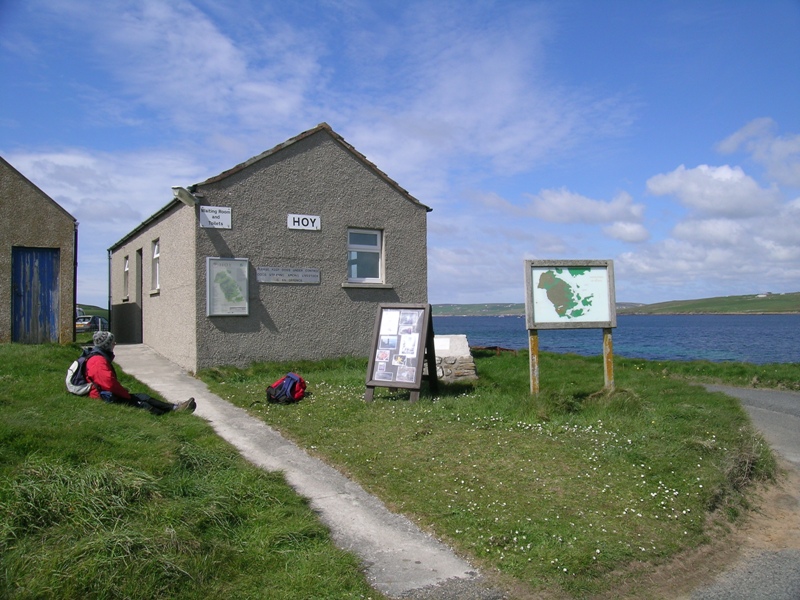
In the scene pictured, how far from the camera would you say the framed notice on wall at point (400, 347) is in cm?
1061

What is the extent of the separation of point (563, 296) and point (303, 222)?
6.34m

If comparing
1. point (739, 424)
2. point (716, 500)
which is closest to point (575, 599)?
point (716, 500)

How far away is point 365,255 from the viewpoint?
52.5 feet

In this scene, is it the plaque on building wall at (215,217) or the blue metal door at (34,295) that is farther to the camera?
the blue metal door at (34,295)

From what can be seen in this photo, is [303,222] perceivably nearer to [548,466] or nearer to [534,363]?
[534,363]

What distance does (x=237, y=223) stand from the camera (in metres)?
14.0

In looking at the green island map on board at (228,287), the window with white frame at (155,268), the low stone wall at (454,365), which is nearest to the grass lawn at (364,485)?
the low stone wall at (454,365)

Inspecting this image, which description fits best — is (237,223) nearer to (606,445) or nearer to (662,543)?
(606,445)

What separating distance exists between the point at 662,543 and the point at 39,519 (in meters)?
4.75

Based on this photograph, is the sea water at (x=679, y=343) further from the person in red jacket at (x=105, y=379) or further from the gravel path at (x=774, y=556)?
the person in red jacket at (x=105, y=379)

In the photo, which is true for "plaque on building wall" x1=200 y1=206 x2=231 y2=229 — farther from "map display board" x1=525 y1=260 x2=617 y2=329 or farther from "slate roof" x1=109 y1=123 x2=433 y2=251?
"map display board" x1=525 y1=260 x2=617 y2=329

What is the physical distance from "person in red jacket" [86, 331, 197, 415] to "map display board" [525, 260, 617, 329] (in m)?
5.93

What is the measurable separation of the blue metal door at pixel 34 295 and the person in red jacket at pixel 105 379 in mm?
7689

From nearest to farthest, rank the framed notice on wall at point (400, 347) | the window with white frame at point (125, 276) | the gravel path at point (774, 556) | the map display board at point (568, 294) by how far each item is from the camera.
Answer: the gravel path at point (774, 556), the framed notice on wall at point (400, 347), the map display board at point (568, 294), the window with white frame at point (125, 276)
